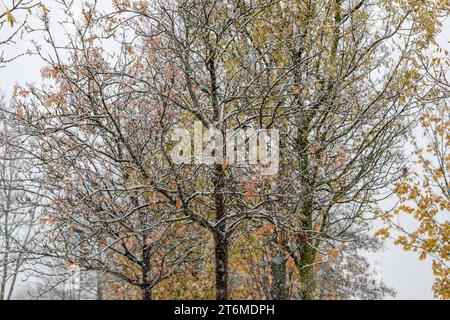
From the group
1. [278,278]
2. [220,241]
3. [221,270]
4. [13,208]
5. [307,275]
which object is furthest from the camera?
[13,208]

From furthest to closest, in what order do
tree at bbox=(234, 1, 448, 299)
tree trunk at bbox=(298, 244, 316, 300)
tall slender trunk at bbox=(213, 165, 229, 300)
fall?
1. tree trunk at bbox=(298, 244, 316, 300)
2. tree at bbox=(234, 1, 448, 299)
3. tall slender trunk at bbox=(213, 165, 229, 300)

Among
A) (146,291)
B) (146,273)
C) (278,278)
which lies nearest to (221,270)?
(278,278)

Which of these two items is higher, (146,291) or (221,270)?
(221,270)

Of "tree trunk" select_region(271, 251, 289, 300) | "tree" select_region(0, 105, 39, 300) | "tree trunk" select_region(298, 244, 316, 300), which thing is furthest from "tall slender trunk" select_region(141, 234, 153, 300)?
"tree trunk" select_region(298, 244, 316, 300)

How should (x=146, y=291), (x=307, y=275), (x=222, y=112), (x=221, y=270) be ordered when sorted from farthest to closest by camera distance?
(x=146, y=291) < (x=307, y=275) < (x=221, y=270) < (x=222, y=112)

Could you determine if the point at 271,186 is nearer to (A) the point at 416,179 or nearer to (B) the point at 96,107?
(B) the point at 96,107

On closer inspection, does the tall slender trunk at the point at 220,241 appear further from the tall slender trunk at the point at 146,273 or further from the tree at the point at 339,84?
the tall slender trunk at the point at 146,273

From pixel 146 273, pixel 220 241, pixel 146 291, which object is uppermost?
pixel 220 241

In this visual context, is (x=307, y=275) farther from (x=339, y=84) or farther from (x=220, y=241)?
(x=339, y=84)

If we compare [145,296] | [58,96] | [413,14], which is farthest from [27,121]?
[413,14]

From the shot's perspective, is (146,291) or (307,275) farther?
(146,291)

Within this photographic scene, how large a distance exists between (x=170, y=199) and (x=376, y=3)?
6.46 m

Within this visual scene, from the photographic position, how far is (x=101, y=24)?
8.55 meters

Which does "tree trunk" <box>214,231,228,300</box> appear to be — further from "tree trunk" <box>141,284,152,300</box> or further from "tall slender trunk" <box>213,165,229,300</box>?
"tree trunk" <box>141,284,152,300</box>
